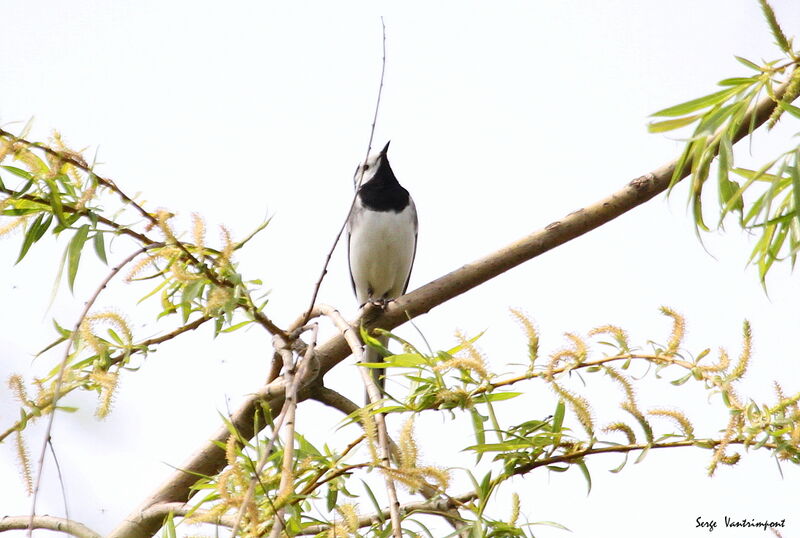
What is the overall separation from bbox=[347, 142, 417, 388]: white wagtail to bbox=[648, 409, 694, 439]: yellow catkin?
3.26m

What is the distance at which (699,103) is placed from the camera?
159 cm

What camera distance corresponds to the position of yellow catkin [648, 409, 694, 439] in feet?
5.42

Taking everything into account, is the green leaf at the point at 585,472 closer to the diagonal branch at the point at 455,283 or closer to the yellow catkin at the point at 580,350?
the yellow catkin at the point at 580,350

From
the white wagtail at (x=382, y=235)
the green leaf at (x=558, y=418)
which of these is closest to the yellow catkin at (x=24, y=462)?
the green leaf at (x=558, y=418)

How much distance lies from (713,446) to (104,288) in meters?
1.14

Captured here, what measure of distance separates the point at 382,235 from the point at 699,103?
336cm

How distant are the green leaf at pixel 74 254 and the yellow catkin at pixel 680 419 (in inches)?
48.4

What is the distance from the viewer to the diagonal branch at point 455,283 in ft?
8.25

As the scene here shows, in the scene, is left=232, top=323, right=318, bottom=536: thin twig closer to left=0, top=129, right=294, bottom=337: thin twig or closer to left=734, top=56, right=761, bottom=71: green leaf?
left=0, top=129, right=294, bottom=337: thin twig

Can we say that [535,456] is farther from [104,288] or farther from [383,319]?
[383,319]

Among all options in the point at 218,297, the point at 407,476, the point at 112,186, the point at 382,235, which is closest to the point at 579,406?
the point at 407,476

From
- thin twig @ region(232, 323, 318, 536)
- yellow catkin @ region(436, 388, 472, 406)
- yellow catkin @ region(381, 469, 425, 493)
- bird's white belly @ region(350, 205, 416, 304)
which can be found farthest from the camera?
bird's white belly @ region(350, 205, 416, 304)

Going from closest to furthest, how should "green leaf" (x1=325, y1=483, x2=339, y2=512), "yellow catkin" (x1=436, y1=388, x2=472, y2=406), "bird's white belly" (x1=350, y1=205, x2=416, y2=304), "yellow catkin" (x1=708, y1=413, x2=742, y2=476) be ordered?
1. "yellow catkin" (x1=708, y1=413, x2=742, y2=476)
2. "yellow catkin" (x1=436, y1=388, x2=472, y2=406)
3. "green leaf" (x1=325, y1=483, x2=339, y2=512)
4. "bird's white belly" (x1=350, y1=205, x2=416, y2=304)

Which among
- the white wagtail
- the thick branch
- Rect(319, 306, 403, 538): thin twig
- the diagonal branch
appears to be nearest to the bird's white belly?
the white wagtail
